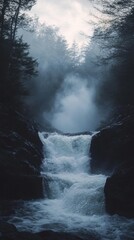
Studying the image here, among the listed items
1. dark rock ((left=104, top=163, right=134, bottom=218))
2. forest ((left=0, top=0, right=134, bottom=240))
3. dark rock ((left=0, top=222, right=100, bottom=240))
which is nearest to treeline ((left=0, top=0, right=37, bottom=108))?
forest ((left=0, top=0, right=134, bottom=240))

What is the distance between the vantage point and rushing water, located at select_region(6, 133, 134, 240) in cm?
1140

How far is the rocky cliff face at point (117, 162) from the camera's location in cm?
1333

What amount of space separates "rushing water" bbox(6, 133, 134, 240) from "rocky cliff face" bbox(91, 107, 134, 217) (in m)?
0.55

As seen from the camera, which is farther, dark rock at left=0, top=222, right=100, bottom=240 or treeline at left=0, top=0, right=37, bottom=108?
treeline at left=0, top=0, right=37, bottom=108

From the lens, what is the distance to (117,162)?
1922cm

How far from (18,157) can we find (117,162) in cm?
586

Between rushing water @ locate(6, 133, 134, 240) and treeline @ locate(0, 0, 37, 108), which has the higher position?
treeline @ locate(0, 0, 37, 108)

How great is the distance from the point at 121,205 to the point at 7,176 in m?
5.67

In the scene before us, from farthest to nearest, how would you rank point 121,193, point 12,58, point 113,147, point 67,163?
point 12,58 < point 67,163 < point 113,147 < point 121,193

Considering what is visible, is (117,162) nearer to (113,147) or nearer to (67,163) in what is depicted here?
(113,147)

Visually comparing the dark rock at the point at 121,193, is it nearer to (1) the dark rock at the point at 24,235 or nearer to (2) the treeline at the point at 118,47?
(1) the dark rock at the point at 24,235

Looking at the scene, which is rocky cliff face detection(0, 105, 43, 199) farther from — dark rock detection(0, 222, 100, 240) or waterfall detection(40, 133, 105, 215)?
dark rock detection(0, 222, 100, 240)

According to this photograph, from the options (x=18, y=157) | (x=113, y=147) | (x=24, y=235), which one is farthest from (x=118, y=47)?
Answer: (x=24, y=235)

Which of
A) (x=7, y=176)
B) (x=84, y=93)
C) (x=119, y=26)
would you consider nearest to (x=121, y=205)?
(x=7, y=176)
